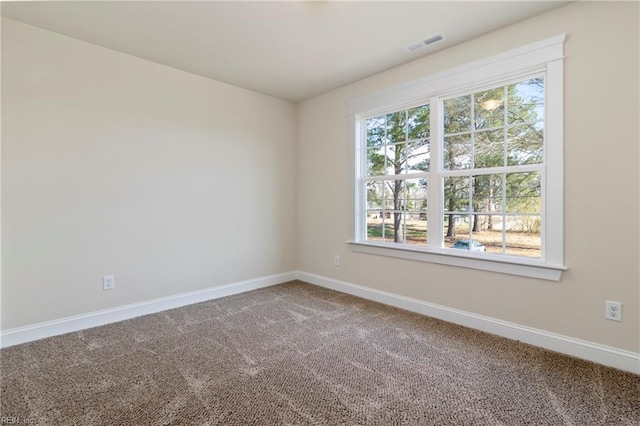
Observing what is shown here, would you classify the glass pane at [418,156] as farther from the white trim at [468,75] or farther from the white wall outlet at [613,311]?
the white wall outlet at [613,311]

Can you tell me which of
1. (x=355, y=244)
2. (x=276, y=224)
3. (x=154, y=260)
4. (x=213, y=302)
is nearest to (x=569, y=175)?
(x=355, y=244)

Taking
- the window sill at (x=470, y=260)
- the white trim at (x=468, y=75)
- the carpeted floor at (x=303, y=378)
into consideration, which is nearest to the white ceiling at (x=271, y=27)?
the white trim at (x=468, y=75)

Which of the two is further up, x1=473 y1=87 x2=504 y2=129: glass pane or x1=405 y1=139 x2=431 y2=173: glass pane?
x1=473 y1=87 x2=504 y2=129: glass pane

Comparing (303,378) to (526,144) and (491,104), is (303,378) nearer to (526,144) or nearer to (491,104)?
(526,144)

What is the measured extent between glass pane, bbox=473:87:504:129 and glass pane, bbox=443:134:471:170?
0.16m

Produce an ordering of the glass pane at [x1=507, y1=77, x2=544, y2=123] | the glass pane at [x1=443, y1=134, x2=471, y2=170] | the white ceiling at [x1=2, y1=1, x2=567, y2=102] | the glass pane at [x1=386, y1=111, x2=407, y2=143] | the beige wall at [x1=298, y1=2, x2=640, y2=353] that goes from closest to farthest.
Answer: the beige wall at [x1=298, y1=2, x2=640, y2=353] < the white ceiling at [x1=2, y1=1, x2=567, y2=102] < the glass pane at [x1=507, y1=77, x2=544, y2=123] < the glass pane at [x1=443, y1=134, x2=471, y2=170] < the glass pane at [x1=386, y1=111, x2=407, y2=143]

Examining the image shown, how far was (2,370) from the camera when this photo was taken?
77.6 inches

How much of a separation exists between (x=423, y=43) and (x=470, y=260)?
1.95 metres

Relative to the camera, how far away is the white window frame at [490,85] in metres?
2.22

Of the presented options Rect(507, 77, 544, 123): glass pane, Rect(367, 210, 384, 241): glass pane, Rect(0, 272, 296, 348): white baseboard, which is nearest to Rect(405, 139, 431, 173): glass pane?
Rect(367, 210, 384, 241): glass pane

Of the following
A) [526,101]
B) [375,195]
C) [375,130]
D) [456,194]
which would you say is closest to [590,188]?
[526,101]

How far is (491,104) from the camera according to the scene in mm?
2627

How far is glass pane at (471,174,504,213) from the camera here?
8.43 ft

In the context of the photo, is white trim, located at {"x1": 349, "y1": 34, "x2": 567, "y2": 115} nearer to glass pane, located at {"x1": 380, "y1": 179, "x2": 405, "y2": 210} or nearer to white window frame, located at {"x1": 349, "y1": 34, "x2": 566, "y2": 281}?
white window frame, located at {"x1": 349, "y1": 34, "x2": 566, "y2": 281}
